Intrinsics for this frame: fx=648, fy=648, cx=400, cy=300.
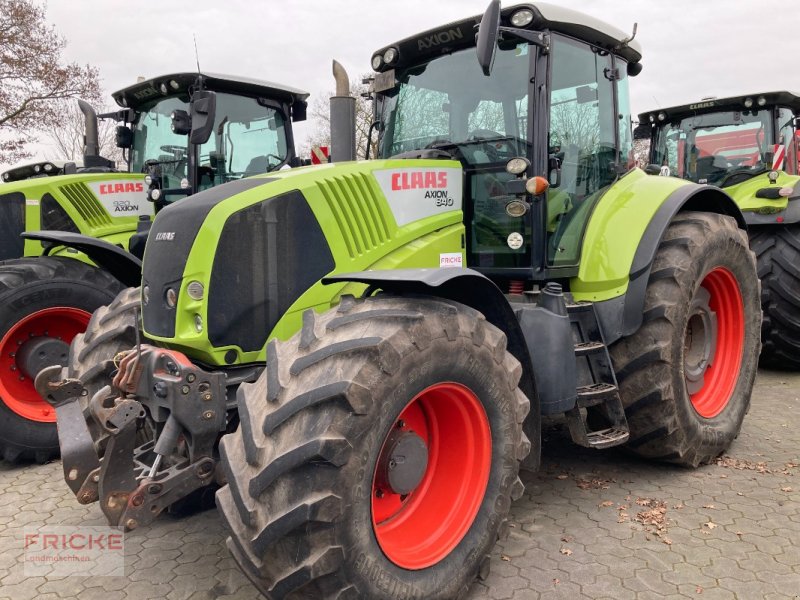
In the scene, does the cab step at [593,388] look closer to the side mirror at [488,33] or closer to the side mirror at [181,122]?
the side mirror at [488,33]

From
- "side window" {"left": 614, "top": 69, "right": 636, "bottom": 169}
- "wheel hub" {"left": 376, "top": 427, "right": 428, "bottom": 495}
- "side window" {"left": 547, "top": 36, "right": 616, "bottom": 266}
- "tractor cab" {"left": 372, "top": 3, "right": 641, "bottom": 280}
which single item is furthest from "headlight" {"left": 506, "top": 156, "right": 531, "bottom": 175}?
"wheel hub" {"left": 376, "top": 427, "right": 428, "bottom": 495}

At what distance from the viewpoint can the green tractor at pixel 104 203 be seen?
4.50m

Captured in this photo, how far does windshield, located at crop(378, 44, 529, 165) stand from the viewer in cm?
360

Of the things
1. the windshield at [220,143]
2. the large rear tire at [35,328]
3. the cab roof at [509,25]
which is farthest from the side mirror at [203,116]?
the windshield at [220,143]

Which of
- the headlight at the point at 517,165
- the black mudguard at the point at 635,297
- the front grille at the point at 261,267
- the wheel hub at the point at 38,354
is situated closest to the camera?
the front grille at the point at 261,267

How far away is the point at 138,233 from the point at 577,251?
4085 millimetres

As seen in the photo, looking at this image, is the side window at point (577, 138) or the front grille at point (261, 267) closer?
the front grille at point (261, 267)

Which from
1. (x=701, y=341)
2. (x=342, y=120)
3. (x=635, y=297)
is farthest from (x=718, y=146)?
(x=342, y=120)

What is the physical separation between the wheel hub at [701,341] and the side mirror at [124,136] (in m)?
5.50

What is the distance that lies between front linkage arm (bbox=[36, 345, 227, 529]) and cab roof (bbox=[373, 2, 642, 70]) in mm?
2336

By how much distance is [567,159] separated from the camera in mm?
3805

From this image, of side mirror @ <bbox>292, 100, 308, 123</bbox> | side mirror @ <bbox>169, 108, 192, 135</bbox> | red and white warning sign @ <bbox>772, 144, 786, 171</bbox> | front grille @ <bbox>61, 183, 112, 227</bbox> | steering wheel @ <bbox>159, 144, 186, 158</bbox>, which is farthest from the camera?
side mirror @ <bbox>292, 100, 308, 123</bbox>

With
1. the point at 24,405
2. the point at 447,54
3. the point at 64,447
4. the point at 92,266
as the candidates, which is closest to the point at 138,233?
the point at 92,266

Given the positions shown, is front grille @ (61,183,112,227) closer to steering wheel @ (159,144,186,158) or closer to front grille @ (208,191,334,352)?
steering wheel @ (159,144,186,158)
